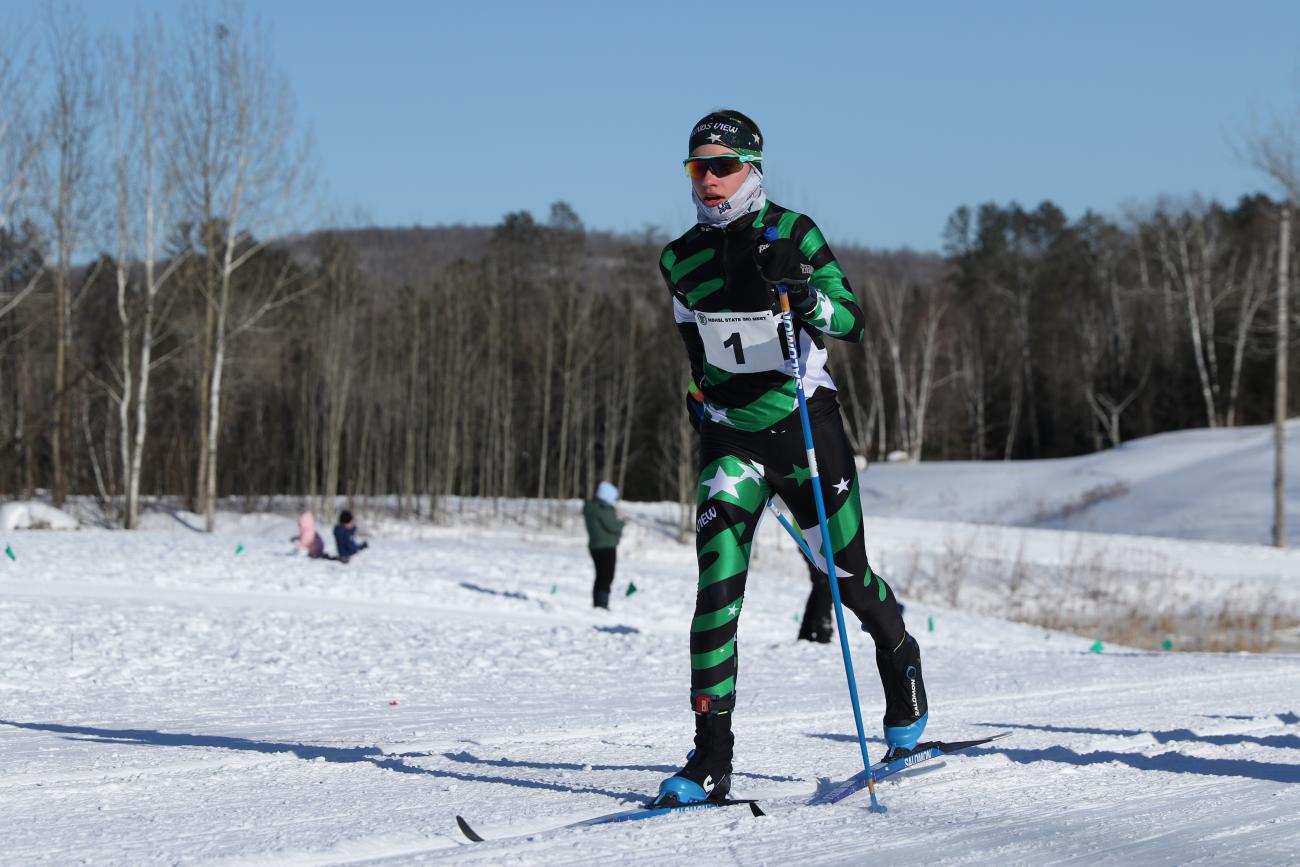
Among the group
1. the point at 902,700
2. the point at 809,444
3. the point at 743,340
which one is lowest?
the point at 902,700

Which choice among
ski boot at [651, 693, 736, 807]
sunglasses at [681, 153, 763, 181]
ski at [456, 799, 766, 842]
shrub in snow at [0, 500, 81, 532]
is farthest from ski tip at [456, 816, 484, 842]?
shrub in snow at [0, 500, 81, 532]

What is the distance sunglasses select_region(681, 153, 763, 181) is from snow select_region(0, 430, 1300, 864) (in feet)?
6.78

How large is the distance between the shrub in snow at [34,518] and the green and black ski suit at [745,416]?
2936 centimetres

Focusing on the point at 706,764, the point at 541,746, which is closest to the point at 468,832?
the point at 706,764

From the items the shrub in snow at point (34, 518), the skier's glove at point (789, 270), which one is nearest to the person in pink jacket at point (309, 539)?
the shrub in snow at point (34, 518)

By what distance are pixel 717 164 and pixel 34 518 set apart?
1193 inches

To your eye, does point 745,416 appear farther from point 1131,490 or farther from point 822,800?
point 1131,490

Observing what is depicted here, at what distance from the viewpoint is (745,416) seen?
14.3 ft

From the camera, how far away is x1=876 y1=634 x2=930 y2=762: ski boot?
4.54 metres

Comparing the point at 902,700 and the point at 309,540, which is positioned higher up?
the point at 902,700

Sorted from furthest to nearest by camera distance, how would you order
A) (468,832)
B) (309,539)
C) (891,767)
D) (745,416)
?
1. (309,539)
2. (891,767)
3. (745,416)
4. (468,832)

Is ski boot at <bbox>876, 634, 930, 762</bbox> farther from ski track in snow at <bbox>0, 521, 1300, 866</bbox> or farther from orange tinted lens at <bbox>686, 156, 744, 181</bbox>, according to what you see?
orange tinted lens at <bbox>686, 156, 744, 181</bbox>

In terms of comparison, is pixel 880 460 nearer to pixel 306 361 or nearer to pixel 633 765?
pixel 306 361

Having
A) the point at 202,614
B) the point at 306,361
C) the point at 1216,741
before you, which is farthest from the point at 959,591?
the point at 306,361
